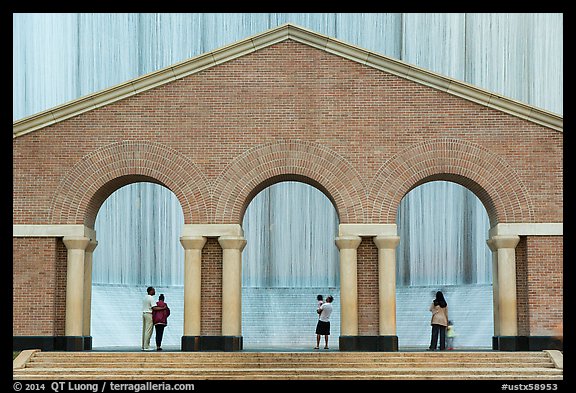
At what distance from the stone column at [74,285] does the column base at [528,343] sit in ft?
34.6

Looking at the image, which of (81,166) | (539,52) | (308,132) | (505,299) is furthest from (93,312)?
(539,52)

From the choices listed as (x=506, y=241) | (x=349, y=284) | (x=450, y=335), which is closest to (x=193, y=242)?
(x=349, y=284)

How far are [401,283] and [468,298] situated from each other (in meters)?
3.06

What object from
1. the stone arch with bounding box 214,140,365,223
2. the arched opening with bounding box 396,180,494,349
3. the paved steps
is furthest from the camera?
the arched opening with bounding box 396,180,494,349

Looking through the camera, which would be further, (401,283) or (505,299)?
(401,283)

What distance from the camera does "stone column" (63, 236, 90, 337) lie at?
25.6 meters

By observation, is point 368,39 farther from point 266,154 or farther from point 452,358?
point 452,358

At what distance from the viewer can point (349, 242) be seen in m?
25.5

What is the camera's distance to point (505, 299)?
1006 inches

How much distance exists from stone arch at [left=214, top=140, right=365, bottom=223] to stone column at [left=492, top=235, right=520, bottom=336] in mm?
3635

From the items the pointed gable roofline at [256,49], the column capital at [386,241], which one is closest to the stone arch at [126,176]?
the pointed gable roofline at [256,49]

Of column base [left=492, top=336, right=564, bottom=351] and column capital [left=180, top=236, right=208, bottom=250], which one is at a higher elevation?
column capital [left=180, top=236, right=208, bottom=250]

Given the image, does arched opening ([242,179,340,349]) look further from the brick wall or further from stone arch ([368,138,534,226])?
the brick wall

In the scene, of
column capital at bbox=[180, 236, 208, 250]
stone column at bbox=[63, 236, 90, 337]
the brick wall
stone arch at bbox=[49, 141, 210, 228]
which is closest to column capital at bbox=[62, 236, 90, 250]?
stone column at bbox=[63, 236, 90, 337]
